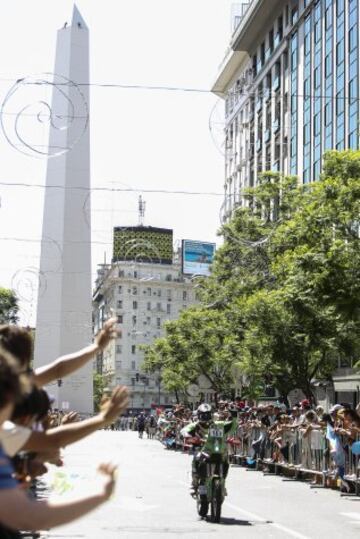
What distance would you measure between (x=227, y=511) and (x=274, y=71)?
54.8 m

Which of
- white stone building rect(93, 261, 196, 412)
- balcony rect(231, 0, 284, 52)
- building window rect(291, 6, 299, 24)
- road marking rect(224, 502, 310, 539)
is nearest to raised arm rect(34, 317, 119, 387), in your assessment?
road marking rect(224, 502, 310, 539)

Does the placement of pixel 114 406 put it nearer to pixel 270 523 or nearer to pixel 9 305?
pixel 270 523

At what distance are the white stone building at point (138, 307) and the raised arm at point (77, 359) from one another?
98619mm

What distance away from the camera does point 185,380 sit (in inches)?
2446

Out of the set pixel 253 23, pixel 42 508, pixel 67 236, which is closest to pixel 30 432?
pixel 42 508

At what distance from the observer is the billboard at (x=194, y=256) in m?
111

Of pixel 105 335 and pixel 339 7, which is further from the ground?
pixel 339 7

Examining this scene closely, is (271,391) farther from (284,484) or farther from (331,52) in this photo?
(284,484)

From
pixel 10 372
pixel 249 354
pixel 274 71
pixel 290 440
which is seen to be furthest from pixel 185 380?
pixel 10 372

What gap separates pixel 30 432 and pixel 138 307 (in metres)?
122

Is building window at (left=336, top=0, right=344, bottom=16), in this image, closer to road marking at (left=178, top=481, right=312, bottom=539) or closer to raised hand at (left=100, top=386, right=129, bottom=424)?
road marking at (left=178, top=481, right=312, bottom=539)

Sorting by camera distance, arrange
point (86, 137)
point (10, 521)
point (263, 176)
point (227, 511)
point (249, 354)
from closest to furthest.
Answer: point (10, 521) → point (227, 511) → point (249, 354) → point (263, 176) → point (86, 137)

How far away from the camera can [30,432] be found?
3994mm

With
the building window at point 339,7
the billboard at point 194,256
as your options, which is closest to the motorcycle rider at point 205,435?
the building window at point 339,7
